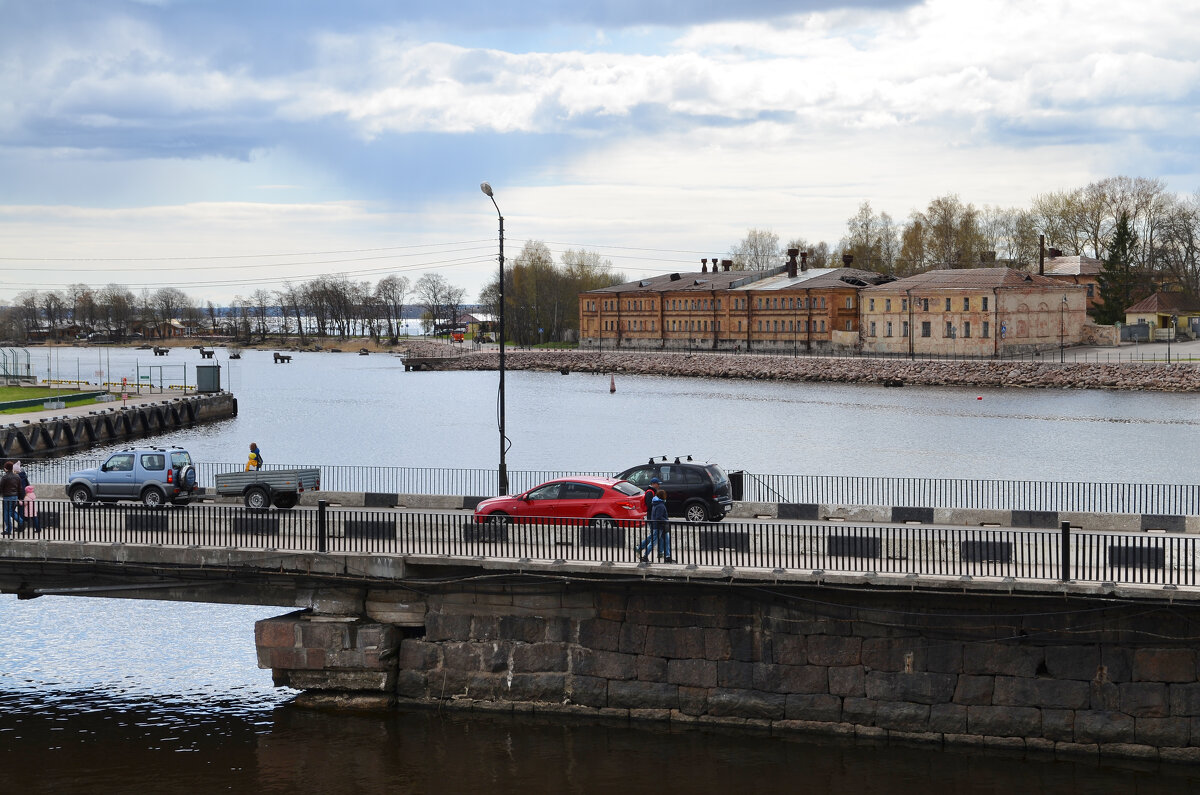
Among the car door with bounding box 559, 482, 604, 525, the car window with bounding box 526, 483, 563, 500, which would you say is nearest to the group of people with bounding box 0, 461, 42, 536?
the car window with bounding box 526, 483, 563, 500

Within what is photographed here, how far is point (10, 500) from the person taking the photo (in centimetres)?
2286

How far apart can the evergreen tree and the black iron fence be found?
121890 millimetres

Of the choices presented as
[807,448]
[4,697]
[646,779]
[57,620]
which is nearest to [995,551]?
[646,779]

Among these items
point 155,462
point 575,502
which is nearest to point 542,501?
point 575,502

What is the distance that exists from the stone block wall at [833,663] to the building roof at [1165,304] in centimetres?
12117

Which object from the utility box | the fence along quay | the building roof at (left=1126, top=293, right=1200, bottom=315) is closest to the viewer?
the fence along quay

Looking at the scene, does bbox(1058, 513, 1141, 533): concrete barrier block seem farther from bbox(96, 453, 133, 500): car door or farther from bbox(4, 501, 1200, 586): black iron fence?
bbox(96, 453, 133, 500): car door

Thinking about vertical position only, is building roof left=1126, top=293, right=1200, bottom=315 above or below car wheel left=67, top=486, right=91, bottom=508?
above

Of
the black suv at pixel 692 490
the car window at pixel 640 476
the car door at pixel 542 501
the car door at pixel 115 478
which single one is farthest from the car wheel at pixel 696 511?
the car door at pixel 115 478

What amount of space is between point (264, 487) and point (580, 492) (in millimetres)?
9414

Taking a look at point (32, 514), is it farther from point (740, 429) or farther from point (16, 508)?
point (740, 429)

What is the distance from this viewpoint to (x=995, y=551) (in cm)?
1961

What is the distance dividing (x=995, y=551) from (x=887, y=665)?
8.21 ft

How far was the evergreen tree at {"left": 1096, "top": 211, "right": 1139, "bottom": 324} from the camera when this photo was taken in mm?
134625
